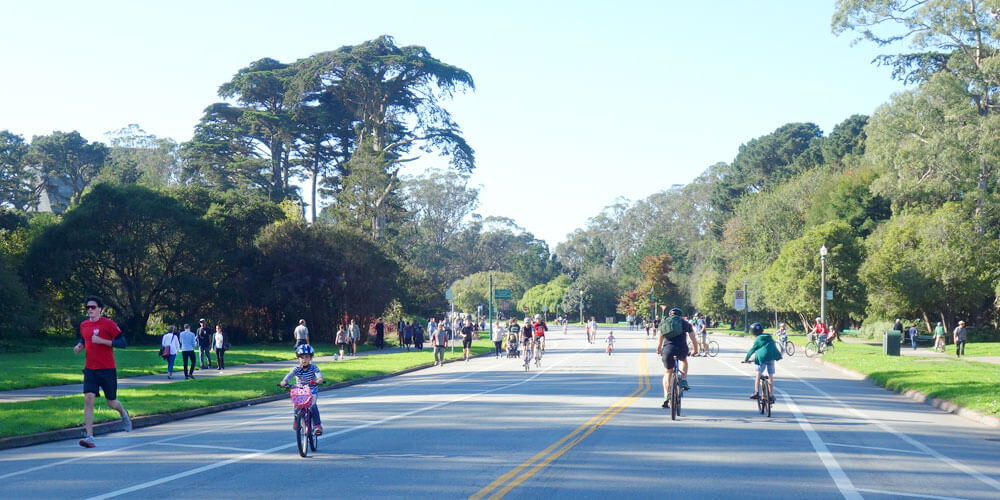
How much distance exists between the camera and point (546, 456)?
10.3m

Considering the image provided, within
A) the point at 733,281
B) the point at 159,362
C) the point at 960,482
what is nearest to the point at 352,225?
the point at 159,362

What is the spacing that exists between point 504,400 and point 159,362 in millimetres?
19879

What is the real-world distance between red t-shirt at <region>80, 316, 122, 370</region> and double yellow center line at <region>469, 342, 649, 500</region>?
601 cm

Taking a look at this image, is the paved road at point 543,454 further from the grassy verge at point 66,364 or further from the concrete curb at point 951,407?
the grassy verge at point 66,364

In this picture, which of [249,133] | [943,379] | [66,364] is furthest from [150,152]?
[943,379]

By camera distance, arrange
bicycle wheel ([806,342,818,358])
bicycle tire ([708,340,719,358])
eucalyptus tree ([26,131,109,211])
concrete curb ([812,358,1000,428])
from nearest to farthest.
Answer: concrete curb ([812,358,1000,428]) → bicycle wheel ([806,342,818,358]) → bicycle tire ([708,340,719,358]) → eucalyptus tree ([26,131,109,211])

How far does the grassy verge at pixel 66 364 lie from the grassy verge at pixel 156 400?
3.51 metres

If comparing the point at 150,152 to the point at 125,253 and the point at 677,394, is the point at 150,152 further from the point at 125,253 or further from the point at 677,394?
the point at 677,394

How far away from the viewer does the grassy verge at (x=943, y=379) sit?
56.2 feet

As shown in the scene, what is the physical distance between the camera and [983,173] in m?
46.2

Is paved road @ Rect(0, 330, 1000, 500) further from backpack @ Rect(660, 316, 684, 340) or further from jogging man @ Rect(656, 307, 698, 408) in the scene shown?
backpack @ Rect(660, 316, 684, 340)

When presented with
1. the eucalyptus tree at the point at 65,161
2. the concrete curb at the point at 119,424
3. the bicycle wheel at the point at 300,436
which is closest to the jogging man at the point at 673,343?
the bicycle wheel at the point at 300,436

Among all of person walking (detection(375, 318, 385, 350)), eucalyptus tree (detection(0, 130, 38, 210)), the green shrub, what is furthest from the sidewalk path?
eucalyptus tree (detection(0, 130, 38, 210))

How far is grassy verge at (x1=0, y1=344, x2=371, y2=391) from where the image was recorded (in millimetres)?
22891
